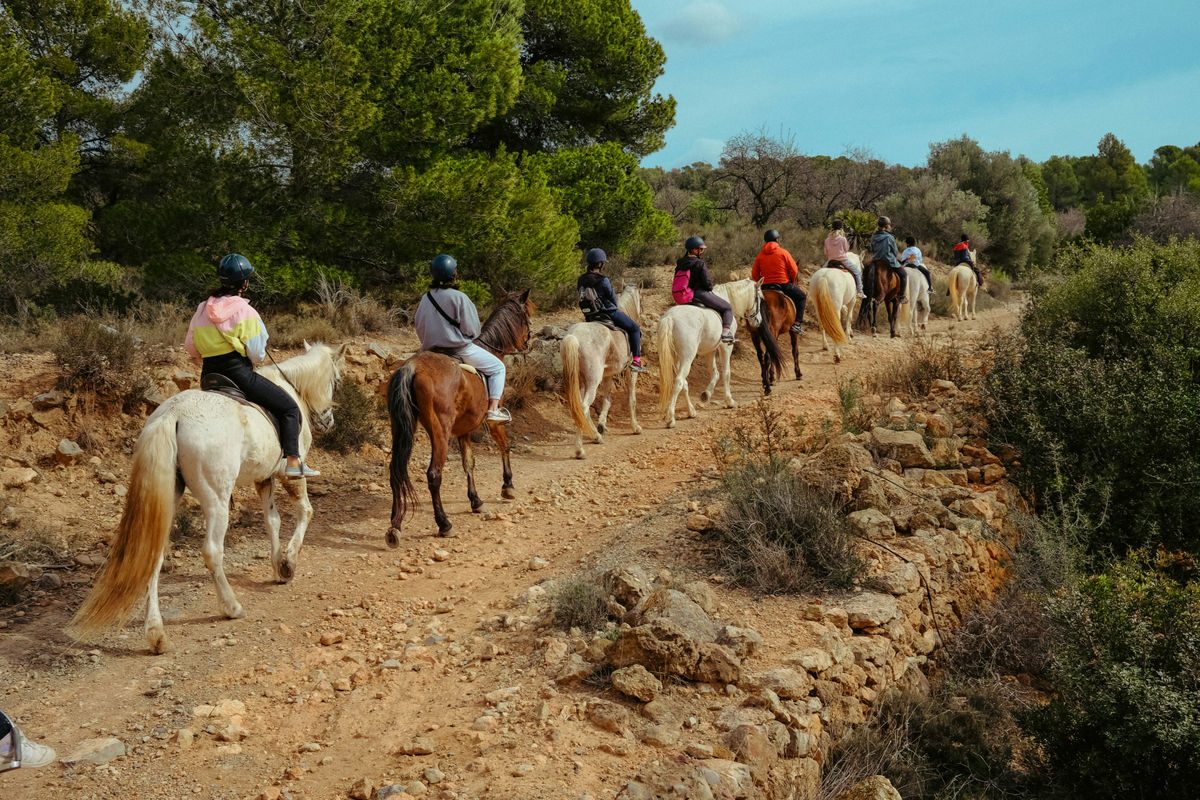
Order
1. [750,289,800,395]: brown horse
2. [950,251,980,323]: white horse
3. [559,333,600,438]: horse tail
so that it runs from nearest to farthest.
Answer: [559,333,600,438]: horse tail, [750,289,800,395]: brown horse, [950,251,980,323]: white horse

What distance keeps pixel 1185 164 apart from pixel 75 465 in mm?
64092

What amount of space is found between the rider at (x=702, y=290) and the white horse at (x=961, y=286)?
39.8ft

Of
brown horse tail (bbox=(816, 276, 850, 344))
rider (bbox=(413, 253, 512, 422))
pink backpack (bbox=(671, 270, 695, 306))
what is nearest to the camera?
rider (bbox=(413, 253, 512, 422))

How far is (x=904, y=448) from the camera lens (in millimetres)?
8227

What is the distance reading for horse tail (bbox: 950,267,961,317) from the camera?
871 inches

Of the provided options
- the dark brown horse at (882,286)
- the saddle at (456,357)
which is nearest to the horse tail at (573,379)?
the saddle at (456,357)

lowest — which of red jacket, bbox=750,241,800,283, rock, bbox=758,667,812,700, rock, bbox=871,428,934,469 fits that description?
rock, bbox=758,667,812,700

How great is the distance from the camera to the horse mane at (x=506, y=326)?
930 centimetres

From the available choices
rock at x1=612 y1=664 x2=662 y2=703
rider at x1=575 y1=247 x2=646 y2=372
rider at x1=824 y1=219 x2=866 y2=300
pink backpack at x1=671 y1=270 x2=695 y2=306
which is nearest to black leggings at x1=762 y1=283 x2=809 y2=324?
pink backpack at x1=671 y1=270 x2=695 y2=306

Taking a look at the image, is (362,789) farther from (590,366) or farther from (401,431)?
(590,366)

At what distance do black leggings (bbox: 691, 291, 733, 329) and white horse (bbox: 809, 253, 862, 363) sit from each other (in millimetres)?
3531

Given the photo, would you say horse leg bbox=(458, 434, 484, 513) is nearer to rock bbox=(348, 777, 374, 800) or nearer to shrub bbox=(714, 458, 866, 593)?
shrub bbox=(714, 458, 866, 593)

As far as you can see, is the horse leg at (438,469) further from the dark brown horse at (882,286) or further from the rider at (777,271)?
the dark brown horse at (882,286)

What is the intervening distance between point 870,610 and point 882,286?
13293 mm
